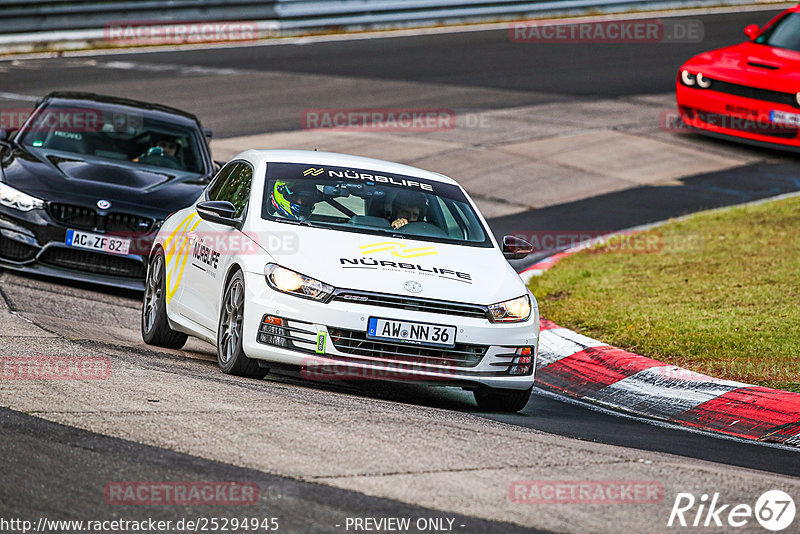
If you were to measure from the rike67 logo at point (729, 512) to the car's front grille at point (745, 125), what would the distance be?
1274 cm

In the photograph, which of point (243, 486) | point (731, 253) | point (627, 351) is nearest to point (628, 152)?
point (731, 253)

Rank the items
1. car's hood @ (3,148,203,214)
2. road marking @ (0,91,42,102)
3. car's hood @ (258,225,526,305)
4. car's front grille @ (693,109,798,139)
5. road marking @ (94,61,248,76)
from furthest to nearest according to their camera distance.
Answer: road marking @ (94,61,248,76) → road marking @ (0,91,42,102) → car's front grille @ (693,109,798,139) → car's hood @ (3,148,203,214) → car's hood @ (258,225,526,305)

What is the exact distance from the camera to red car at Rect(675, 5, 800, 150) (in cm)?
1733

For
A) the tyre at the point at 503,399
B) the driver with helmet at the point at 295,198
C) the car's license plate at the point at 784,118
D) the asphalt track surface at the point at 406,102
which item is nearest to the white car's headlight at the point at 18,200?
the driver with helmet at the point at 295,198

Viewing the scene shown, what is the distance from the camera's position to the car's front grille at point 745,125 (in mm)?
17500

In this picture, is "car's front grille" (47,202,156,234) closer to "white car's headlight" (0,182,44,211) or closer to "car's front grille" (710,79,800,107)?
"white car's headlight" (0,182,44,211)

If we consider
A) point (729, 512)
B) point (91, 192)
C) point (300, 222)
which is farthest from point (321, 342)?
point (91, 192)

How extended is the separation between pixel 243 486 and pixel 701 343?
5246 mm

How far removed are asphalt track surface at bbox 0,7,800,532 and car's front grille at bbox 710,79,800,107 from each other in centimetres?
102

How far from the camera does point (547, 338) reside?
400 inches

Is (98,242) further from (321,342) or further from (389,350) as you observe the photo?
(389,350)

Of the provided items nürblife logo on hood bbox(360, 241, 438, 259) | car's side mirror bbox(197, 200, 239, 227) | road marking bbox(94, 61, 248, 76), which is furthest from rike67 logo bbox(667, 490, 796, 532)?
road marking bbox(94, 61, 248, 76)

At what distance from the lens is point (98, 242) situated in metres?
10.6

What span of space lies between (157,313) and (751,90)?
1080cm
